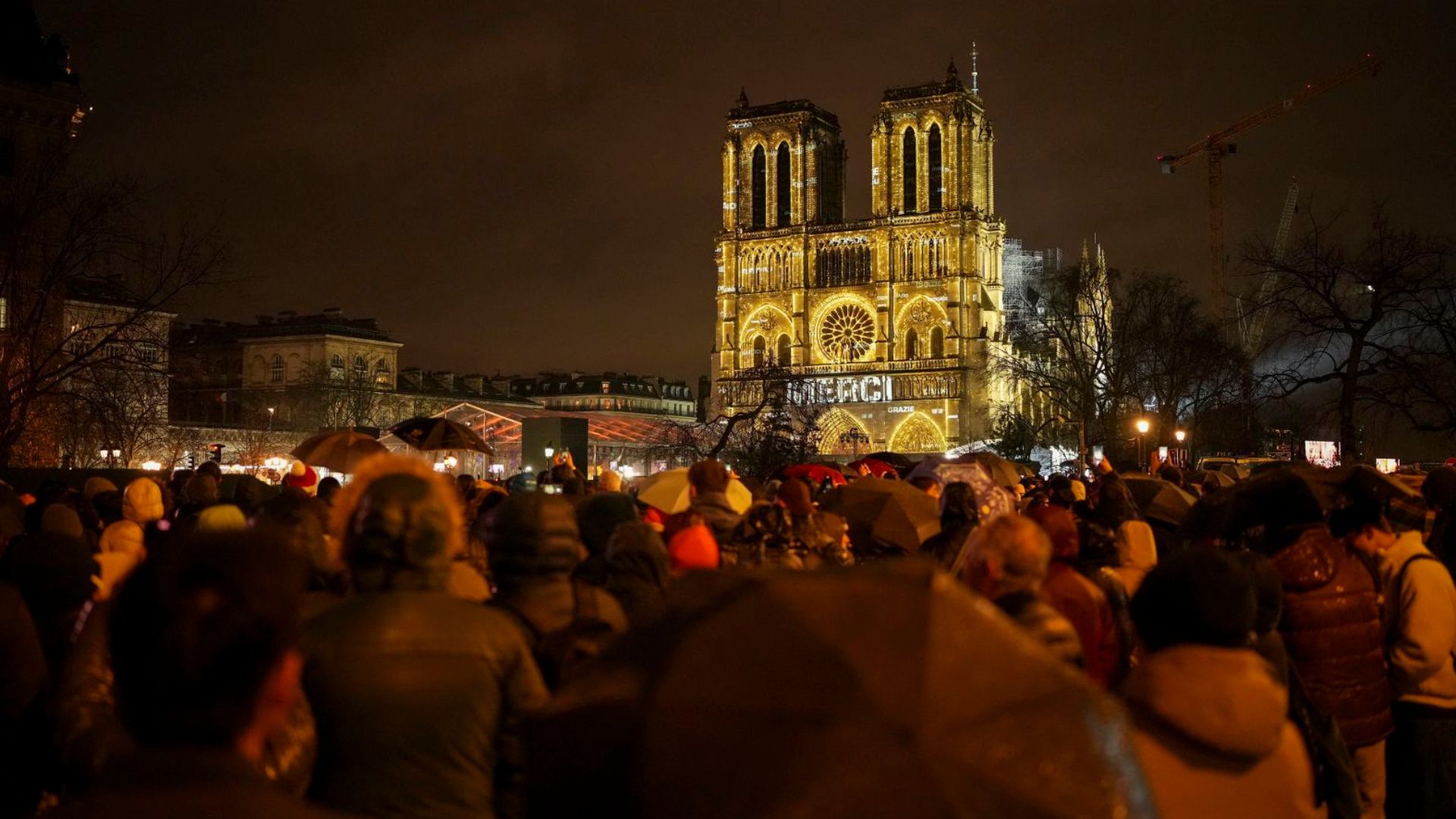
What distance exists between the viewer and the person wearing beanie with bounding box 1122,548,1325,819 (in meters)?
2.78

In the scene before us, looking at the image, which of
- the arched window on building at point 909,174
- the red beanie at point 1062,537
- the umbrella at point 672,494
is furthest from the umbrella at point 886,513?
the arched window on building at point 909,174

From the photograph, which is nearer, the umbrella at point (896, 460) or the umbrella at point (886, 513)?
the umbrella at point (886, 513)

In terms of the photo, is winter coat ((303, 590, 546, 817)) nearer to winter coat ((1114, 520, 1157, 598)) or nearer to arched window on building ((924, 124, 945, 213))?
winter coat ((1114, 520, 1157, 598))

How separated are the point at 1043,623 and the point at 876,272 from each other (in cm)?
7673

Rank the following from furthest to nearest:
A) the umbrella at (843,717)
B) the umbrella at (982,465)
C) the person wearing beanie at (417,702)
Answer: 1. the umbrella at (982,465)
2. the person wearing beanie at (417,702)
3. the umbrella at (843,717)

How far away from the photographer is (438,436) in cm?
1510

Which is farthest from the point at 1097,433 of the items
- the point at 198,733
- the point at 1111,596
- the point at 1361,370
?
the point at 198,733

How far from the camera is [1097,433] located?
52000 mm

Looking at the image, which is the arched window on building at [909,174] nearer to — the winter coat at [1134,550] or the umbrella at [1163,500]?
the umbrella at [1163,500]

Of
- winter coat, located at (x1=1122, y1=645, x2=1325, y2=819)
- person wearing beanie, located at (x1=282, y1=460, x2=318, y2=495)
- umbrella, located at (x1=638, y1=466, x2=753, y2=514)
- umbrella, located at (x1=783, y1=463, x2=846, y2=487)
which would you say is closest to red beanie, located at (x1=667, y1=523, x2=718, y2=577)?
umbrella, located at (x1=638, y1=466, x2=753, y2=514)

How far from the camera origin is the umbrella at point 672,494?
29.7 feet

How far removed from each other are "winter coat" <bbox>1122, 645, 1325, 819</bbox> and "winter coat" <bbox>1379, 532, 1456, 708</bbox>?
299 cm

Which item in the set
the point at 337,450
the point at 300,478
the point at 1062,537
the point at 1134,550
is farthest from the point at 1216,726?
the point at 337,450

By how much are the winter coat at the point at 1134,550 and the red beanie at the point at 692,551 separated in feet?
6.96
